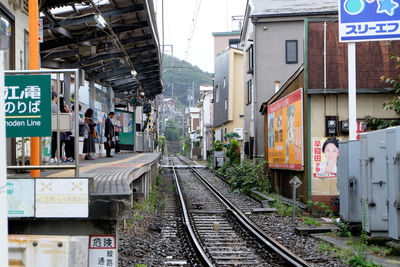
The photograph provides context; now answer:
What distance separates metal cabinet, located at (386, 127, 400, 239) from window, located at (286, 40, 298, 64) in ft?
51.8

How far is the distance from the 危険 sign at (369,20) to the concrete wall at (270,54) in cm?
1283

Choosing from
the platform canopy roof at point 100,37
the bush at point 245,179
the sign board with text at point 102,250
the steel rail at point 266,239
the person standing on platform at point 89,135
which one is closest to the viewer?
the sign board with text at point 102,250

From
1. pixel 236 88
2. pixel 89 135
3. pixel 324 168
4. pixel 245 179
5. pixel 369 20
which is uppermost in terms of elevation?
pixel 236 88

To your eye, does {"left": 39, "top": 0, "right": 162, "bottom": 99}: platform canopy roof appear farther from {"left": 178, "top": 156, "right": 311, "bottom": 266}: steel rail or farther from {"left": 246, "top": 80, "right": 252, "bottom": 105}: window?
{"left": 246, "top": 80, "right": 252, "bottom": 105}: window

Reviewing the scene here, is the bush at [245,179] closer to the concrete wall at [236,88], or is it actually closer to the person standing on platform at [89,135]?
the person standing on platform at [89,135]

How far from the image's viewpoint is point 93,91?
1599cm

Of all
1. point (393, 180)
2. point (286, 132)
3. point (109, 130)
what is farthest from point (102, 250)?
point (286, 132)

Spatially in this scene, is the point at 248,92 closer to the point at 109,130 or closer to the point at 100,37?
the point at 109,130

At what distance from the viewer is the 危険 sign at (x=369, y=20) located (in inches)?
376

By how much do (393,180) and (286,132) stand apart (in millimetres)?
7076

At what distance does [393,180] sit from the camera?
7336mm

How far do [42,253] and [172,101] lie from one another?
11547 cm

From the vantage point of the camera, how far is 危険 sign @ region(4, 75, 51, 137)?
175 inches

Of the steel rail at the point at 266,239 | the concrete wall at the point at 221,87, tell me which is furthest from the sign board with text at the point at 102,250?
the concrete wall at the point at 221,87
